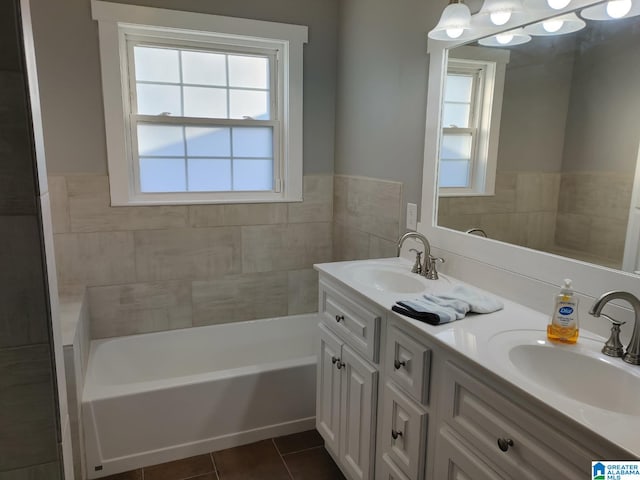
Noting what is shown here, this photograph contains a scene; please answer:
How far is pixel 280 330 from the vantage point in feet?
10.1

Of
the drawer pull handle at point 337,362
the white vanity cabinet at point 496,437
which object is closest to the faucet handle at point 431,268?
the drawer pull handle at point 337,362

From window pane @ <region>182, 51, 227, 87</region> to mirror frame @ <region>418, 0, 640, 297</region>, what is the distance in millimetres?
1377

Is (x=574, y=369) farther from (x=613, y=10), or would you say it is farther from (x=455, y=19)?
(x=455, y=19)

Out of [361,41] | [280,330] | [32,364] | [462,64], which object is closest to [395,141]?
[462,64]

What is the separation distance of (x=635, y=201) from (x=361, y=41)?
1.85 meters

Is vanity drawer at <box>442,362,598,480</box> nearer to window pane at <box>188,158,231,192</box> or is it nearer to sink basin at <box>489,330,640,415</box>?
sink basin at <box>489,330,640,415</box>

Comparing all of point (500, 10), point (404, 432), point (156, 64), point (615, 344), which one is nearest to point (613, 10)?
point (500, 10)

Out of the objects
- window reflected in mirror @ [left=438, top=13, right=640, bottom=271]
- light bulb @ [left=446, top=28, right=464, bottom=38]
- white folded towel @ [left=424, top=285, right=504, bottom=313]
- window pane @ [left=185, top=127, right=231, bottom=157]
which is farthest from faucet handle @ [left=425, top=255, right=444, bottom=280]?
window pane @ [left=185, top=127, right=231, bottom=157]

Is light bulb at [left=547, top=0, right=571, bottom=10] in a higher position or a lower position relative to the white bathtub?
higher

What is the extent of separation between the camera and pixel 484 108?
182cm

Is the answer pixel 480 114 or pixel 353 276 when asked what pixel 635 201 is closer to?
pixel 480 114

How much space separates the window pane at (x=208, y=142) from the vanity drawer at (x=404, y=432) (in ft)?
6.33

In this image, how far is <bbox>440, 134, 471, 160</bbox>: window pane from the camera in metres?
1.90

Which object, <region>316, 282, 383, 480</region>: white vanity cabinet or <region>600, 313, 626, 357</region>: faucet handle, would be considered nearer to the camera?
<region>600, 313, 626, 357</region>: faucet handle
